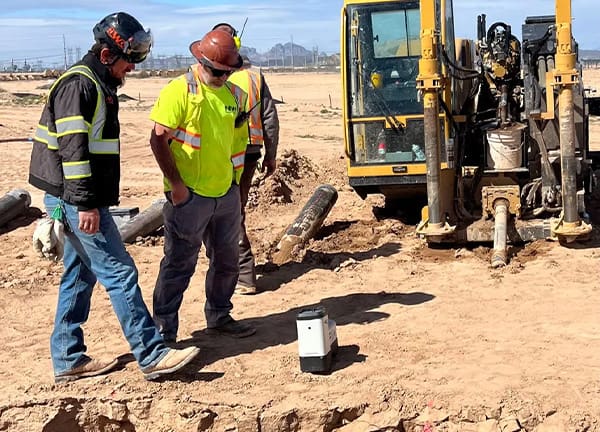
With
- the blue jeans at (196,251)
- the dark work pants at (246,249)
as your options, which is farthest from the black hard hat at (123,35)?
the dark work pants at (246,249)

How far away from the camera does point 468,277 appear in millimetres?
7730

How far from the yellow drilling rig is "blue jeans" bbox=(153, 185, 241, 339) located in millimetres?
2840

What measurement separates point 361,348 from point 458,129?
4064 millimetres

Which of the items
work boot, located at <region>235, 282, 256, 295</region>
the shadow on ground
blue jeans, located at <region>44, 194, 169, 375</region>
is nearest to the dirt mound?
work boot, located at <region>235, 282, 256, 295</region>

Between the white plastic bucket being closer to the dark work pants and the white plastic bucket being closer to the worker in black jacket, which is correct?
the dark work pants

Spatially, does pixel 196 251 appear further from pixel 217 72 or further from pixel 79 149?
pixel 79 149

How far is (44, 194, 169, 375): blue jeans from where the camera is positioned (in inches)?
201

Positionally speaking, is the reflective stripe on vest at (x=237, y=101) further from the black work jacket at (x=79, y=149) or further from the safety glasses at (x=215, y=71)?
the black work jacket at (x=79, y=149)

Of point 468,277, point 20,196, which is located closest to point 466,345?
point 468,277

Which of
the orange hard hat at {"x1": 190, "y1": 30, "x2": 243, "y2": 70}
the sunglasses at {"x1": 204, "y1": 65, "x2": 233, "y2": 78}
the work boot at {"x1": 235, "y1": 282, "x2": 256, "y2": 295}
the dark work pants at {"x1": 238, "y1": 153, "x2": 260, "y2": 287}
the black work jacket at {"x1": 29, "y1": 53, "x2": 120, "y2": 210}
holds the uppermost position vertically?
the orange hard hat at {"x1": 190, "y1": 30, "x2": 243, "y2": 70}


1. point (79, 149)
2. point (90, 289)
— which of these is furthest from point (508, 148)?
point (79, 149)

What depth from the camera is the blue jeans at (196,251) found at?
5699 mm

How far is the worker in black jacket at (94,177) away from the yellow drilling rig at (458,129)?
3793 mm

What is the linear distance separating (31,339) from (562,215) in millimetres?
4915
